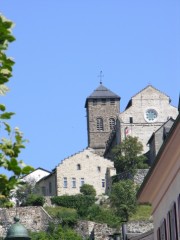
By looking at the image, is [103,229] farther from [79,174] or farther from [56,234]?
[79,174]

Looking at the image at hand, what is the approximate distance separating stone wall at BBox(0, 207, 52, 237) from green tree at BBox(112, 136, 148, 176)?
10687 millimetres

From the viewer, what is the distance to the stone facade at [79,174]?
4486 inches

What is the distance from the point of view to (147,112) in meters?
120

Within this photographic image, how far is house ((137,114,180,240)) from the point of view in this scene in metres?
15.5

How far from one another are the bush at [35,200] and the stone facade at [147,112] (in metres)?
16.6

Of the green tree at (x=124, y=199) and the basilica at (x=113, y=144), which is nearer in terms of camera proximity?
the green tree at (x=124, y=199)

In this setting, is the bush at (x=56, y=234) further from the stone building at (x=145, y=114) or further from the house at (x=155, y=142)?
the stone building at (x=145, y=114)

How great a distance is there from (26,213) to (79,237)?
11.7 m

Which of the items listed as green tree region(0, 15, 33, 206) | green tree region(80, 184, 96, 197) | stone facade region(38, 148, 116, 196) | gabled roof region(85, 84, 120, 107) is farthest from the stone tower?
green tree region(0, 15, 33, 206)

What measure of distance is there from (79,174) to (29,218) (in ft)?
64.0

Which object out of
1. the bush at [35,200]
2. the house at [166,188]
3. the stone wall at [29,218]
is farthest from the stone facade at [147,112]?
the house at [166,188]

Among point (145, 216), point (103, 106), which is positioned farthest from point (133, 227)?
point (103, 106)

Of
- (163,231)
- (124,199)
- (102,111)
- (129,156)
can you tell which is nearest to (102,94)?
(102,111)

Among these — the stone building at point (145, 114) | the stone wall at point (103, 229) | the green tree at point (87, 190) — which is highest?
the stone building at point (145, 114)
